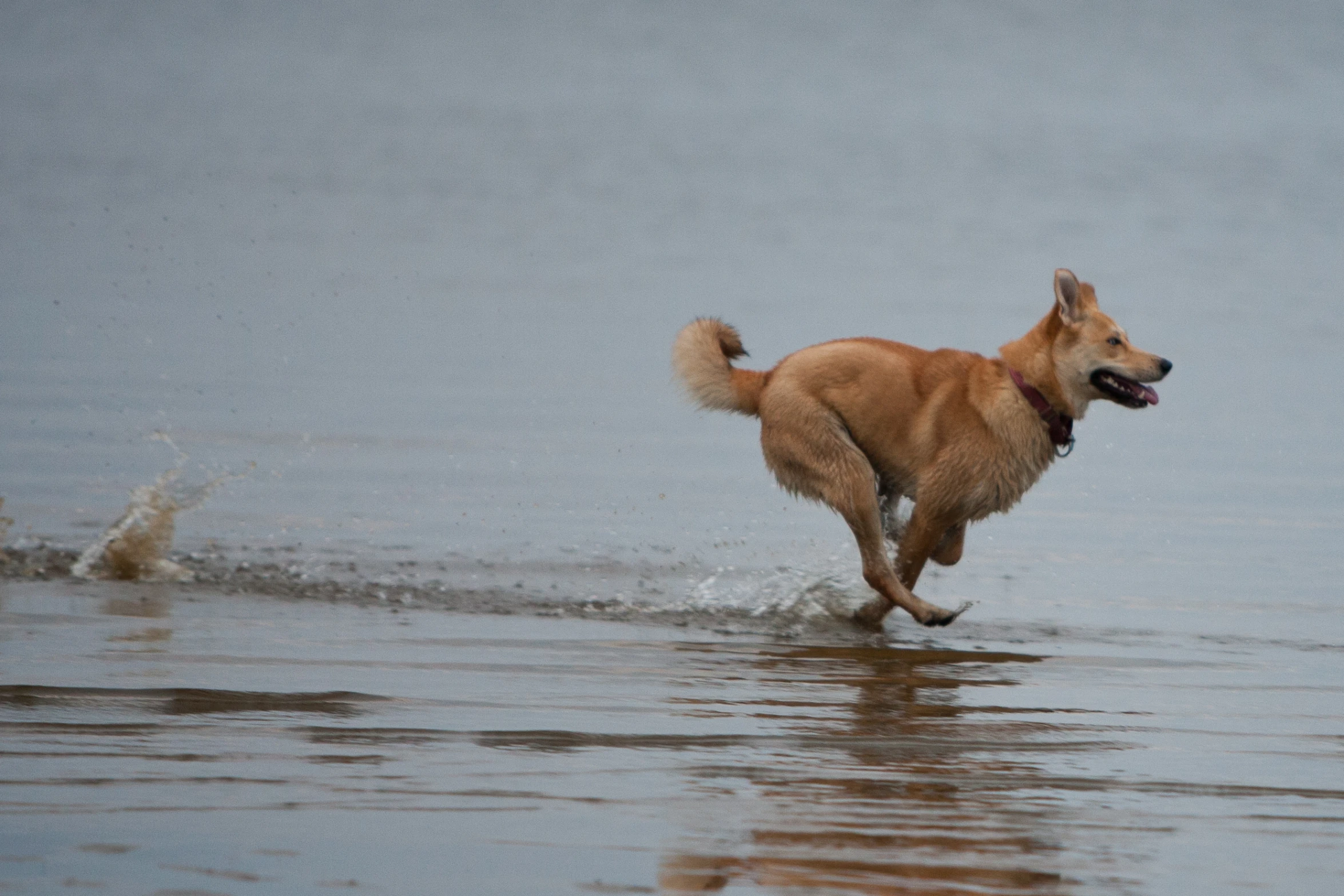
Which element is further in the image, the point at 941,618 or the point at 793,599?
the point at 793,599

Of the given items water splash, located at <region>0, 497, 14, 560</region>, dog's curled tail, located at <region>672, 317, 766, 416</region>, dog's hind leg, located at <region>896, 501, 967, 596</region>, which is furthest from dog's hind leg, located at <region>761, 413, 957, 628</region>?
water splash, located at <region>0, 497, 14, 560</region>

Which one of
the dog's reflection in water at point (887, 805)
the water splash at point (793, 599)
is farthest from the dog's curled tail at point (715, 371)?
the dog's reflection in water at point (887, 805)

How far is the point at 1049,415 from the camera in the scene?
7773 millimetres

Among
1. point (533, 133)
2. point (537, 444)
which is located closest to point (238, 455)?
point (537, 444)

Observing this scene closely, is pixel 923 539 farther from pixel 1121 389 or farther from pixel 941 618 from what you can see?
pixel 1121 389

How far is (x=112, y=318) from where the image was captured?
18.1m

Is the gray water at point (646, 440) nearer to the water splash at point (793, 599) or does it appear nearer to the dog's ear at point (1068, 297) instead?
the water splash at point (793, 599)

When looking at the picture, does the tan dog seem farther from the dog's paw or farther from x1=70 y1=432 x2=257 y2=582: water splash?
x1=70 y1=432 x2=257 y2=582: water splash

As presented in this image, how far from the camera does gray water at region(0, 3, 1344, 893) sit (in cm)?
546

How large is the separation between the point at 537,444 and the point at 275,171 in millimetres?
29121

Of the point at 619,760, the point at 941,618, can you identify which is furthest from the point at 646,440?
the point at 619,760

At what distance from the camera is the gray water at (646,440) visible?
215 inches

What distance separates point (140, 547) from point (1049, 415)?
3836 millimetres

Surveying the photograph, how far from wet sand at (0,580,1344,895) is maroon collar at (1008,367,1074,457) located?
89 cm
